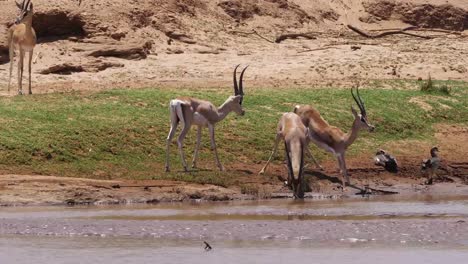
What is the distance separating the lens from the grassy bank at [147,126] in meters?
18.6

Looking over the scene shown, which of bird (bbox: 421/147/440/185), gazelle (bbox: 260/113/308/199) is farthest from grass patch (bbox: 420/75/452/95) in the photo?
gazelle (bbox: 260/113/308/199)

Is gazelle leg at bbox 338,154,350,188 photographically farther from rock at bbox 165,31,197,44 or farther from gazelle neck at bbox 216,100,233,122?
rock at bbox 165,31,197,44

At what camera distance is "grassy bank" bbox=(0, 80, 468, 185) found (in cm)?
1862

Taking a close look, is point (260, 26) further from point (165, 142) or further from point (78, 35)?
point (165, 142)

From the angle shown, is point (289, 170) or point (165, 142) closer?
point (289, 170)

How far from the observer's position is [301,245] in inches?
525

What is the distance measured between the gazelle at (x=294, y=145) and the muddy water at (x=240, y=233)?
0.72 m

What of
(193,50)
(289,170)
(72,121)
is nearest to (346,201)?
(289,170)

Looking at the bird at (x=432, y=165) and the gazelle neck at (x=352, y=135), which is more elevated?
the gazelle neck at (x=352, y=135)

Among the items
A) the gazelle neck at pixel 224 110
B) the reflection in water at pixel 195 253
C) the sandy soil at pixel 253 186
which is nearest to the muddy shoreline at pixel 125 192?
the sandy soil at pixel 253 186

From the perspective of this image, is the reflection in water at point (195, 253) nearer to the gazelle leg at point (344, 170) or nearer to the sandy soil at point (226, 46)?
the gazelle leg at point (344, 170)

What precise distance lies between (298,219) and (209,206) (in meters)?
2.00

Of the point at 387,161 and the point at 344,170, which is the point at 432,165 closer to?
the point at 387,161

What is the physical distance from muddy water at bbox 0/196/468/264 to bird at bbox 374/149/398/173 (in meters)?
2.97
